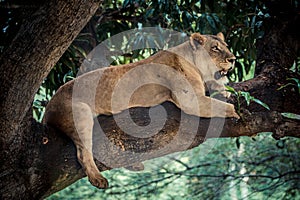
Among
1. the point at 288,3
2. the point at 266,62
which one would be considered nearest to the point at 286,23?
the point at 288,3

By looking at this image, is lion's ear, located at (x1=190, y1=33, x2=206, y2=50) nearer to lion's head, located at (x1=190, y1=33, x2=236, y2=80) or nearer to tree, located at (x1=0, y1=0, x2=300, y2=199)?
lion's head, located at (x1=190, y1=33, x2=236, y2=80)

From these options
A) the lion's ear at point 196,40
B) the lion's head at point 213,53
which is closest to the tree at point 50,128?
the lion's head at point 213,53

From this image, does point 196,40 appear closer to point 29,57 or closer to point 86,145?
point 86,145

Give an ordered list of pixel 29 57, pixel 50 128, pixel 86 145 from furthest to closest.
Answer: pixel 50 128 < pixel 86 145 < pixel 29 57

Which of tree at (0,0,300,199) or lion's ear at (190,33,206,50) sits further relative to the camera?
lion's ear at (190,33,206,50)

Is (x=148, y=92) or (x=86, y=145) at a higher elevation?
(x=148, y=92)

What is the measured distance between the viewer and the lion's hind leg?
2.77 meters

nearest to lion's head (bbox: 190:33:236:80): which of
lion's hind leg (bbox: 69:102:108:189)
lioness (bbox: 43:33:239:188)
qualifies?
lioness (bbox: 43:33:239:188)

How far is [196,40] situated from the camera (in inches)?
131

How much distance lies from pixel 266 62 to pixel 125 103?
3.99 feet

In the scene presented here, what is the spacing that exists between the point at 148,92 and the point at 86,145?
1.80ft

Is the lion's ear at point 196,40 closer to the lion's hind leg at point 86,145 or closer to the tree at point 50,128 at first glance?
the tree at point 50,128

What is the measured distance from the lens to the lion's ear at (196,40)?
3.30 meters

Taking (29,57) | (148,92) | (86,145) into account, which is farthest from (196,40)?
(29,57)
